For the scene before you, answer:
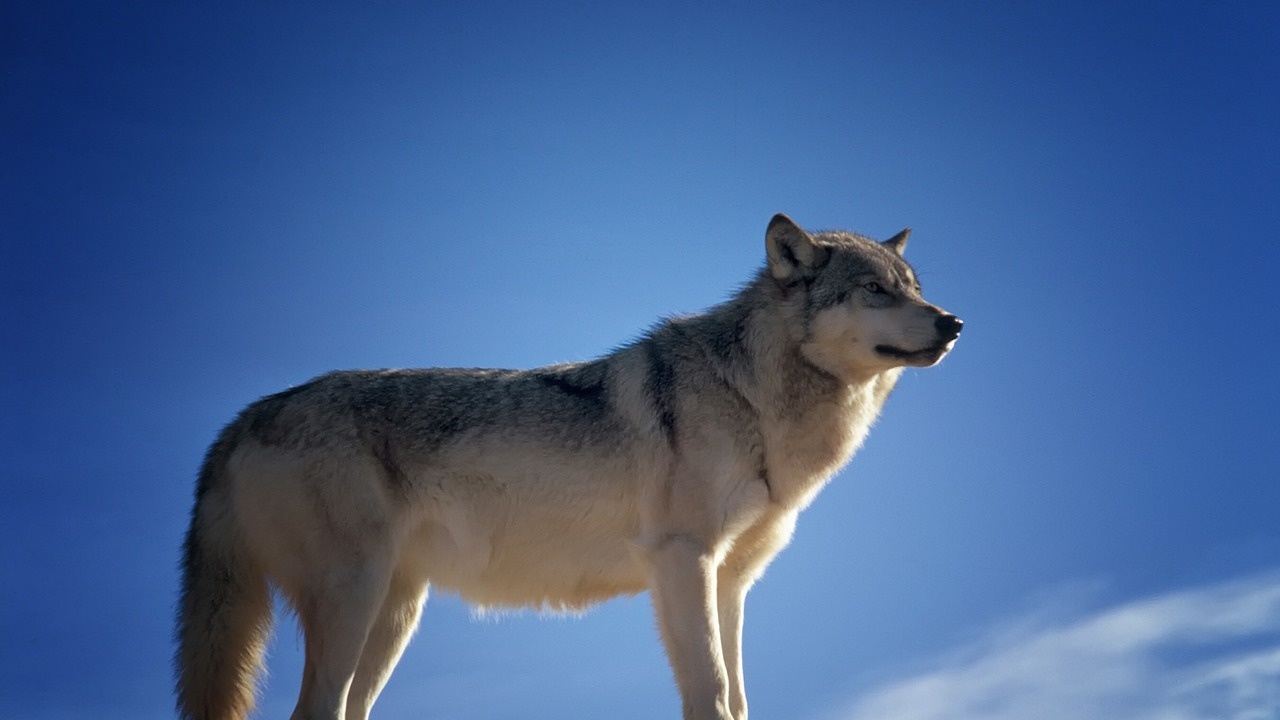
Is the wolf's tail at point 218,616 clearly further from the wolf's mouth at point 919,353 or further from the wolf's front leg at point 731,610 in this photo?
the wolf's mouth at point 919,353

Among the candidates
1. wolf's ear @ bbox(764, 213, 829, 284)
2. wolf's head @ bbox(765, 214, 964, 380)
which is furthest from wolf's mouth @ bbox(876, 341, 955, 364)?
wolf's ear @ bbox(764, 213, 829, 284)

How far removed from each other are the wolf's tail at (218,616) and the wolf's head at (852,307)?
3922mm

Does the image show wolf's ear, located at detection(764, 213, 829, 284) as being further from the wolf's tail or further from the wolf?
the wolf's tail

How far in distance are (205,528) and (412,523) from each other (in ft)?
4.62

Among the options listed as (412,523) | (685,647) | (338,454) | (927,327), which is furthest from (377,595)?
(927,327)

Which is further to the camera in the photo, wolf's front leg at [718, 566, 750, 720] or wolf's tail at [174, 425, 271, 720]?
wolf's front leg at [718, 566, 750, 720]

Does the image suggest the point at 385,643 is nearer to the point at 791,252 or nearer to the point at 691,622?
the point at 691,622

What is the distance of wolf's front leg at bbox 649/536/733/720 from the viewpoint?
6355mm

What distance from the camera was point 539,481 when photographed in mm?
7051

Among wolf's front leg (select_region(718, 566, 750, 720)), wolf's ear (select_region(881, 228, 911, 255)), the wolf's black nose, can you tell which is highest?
wolf's ear (select_region(881, 228, 911, 255))

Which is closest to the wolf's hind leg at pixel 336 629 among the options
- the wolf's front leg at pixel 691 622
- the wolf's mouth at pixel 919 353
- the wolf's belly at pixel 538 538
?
the wolf's belly at pixel 538 538

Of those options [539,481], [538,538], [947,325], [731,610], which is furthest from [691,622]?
[947,325]

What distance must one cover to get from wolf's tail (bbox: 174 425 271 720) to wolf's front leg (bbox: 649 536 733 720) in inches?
102

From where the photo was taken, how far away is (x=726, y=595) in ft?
23.9
